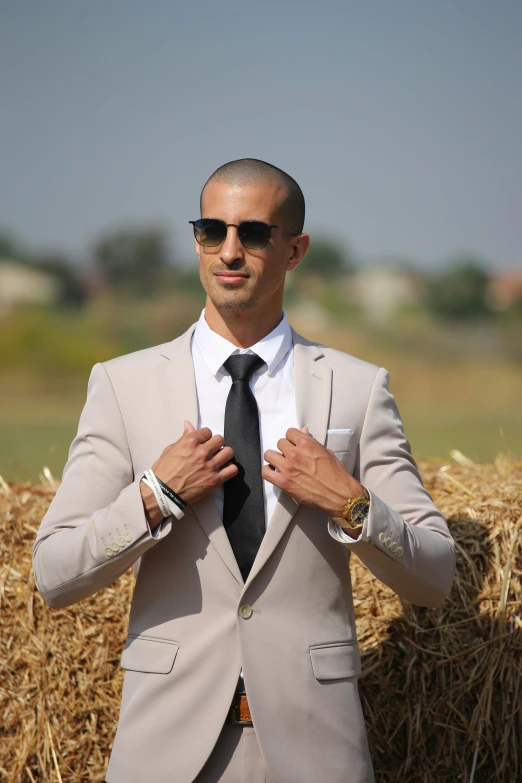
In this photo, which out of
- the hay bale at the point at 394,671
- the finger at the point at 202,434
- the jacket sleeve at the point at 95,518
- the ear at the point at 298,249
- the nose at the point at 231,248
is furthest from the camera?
the hay bale at the point at 394,671

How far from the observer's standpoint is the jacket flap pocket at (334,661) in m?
2.87

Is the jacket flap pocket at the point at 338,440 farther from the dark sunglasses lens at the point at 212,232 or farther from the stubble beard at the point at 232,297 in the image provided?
the dark sunglasses lens at the point at 212,232

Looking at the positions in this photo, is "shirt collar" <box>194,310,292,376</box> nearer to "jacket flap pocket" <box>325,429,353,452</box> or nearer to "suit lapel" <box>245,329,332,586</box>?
"suit lapel" <box>245,329,332,586</box>

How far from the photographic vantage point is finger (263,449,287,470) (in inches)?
113

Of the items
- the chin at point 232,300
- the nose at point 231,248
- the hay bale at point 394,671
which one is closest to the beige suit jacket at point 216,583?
the chin at point 232,300

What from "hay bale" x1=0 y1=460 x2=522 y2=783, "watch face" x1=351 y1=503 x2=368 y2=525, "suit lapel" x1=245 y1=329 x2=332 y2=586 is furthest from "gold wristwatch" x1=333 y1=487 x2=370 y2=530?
"hay bale" x1=0 y1=460 x2=522 y2=783

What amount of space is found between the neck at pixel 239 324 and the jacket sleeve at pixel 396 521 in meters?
0.45

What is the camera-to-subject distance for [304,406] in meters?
3.11

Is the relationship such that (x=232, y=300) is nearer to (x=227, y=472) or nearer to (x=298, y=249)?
(x=298, y=249)

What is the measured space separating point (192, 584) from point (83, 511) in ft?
1.37

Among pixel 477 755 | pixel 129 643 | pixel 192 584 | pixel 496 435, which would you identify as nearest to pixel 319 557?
pixel 192 584

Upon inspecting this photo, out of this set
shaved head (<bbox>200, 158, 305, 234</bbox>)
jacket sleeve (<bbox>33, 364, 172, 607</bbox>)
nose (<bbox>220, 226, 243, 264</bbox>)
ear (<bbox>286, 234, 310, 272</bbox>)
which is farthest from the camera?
ear (<bbox>286, 234, 310, 272</bbox>)

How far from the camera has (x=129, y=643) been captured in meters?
2.96

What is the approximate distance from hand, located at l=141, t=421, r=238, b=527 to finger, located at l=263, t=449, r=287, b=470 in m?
0.11
